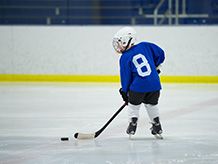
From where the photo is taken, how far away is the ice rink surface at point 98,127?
386 cm

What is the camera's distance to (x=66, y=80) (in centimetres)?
925

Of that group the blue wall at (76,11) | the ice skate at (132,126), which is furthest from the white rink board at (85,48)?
the ice skate at (132,126)

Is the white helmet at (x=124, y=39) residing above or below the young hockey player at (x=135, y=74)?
above

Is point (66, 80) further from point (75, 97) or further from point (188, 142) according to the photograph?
point (188, 142)

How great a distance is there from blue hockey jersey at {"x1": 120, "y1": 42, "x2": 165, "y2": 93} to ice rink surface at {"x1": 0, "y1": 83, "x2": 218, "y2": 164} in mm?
396

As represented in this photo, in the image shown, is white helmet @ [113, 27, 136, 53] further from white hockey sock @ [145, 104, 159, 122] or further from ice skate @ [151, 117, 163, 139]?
ice skate @ [151, 117, 163, 139]

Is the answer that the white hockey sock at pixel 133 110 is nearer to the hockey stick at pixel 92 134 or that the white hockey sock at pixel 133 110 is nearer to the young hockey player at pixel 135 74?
the young hockey player at pixel 135 74

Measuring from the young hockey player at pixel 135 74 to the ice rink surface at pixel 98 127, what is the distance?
0.85 ft

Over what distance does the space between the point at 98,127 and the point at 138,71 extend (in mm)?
947

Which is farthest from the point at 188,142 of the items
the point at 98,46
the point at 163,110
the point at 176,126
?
the point at 98,46

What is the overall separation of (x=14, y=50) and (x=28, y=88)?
1175 millimetres

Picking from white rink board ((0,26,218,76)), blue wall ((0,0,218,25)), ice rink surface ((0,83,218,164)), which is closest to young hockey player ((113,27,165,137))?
ice rink surface ((0,83,218,164))

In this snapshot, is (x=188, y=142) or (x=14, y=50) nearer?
(x=188, y=142)

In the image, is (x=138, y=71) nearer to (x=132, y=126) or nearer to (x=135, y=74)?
(x=135, y=74)
